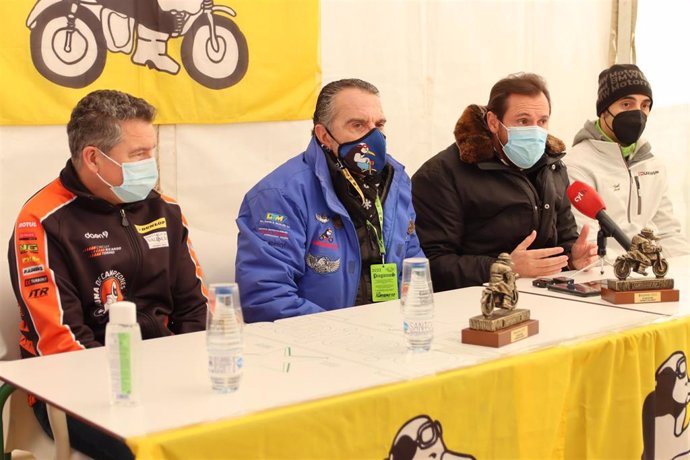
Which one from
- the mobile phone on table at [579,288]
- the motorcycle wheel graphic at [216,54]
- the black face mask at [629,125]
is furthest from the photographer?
the black face mask at [629,125]

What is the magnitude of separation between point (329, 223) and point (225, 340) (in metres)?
1.37

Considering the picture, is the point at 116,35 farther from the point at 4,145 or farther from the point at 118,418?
the point at 118,418

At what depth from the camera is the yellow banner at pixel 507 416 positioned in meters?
1.72

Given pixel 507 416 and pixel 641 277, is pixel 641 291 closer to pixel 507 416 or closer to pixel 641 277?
pixel 641 277

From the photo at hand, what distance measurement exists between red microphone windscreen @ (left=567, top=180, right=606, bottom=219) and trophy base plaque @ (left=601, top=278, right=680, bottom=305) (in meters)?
0.28

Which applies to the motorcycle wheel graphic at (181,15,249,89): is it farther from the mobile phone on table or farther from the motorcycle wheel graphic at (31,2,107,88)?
the mobile phone on table

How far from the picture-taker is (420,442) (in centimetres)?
200

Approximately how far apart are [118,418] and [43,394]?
0.91 ft

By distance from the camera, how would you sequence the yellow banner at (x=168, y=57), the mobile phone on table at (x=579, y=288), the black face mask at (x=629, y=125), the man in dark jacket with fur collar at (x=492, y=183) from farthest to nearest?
the black face mask at (x=629, y=125)
the man in dark jacket with fur collar at (x=492, y=183)
the yellow banner at (x=168, y=57)
the mobile phone on table at (x=579, y=288)

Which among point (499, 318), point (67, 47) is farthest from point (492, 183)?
point (67, 47)

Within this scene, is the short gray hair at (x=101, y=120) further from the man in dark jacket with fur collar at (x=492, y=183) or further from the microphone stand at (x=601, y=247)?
the microphone stand at (x=601, y=247)

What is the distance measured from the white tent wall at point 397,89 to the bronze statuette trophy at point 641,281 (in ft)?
4.39

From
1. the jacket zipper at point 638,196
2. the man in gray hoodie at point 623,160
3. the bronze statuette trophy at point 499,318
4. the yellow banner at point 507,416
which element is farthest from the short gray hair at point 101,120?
the jacket zipper at point 638,196

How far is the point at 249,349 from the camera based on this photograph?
2244 millimetres
